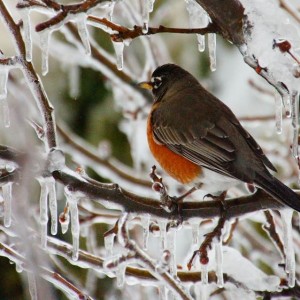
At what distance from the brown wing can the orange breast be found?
1.2 inches

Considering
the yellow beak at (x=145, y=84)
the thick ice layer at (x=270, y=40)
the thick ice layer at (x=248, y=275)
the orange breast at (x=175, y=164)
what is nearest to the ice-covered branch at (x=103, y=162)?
the orange breast at (x=175, y=164)

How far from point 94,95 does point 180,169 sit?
261 cm

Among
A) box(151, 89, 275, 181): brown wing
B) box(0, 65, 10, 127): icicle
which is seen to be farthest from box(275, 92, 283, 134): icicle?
box(0, 65, 10, 127): icicle

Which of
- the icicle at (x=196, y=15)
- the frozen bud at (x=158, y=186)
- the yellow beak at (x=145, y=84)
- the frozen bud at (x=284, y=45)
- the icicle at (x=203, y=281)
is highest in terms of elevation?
the icicle at (x=196, y=15)

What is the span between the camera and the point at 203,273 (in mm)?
→ 2648

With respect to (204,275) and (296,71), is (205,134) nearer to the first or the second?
(204,275)

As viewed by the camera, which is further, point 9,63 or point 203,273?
point 203,273

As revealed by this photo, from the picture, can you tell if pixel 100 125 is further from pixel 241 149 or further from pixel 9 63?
pixel 9 63

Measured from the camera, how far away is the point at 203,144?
370 centimetres

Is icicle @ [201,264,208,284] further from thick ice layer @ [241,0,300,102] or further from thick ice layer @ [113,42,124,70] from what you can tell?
thick ice layer @ [113,42,124,70]

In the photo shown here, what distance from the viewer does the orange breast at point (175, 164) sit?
143 inches

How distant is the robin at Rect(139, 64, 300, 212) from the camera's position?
3361mm

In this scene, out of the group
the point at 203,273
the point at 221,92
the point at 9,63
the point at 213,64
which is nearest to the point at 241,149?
the point at 213,64

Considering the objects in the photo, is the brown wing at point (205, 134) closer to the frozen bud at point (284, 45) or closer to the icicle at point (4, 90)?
the frozen bud at point (284, 45)
